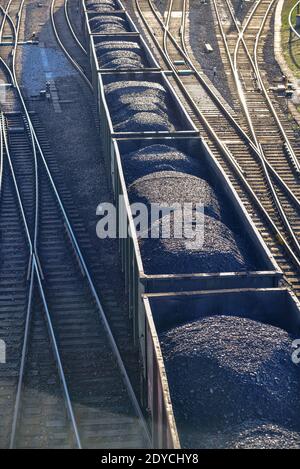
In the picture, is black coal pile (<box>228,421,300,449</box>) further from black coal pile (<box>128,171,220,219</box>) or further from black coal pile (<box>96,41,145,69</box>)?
black coal pile (<box>96,41,145,69</box>)

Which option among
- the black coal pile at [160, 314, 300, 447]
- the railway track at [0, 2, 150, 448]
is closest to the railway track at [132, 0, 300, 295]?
the railway track at [0, 2, 150, 448]

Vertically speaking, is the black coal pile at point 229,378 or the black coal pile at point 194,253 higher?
the black coal pile at point 194,253

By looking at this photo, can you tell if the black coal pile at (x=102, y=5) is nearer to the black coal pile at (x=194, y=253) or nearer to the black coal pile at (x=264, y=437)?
the black coal pile at (x=194, y=253)

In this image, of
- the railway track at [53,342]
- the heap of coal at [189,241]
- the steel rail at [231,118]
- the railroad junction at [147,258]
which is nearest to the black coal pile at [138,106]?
the railroad junction at [147,258]

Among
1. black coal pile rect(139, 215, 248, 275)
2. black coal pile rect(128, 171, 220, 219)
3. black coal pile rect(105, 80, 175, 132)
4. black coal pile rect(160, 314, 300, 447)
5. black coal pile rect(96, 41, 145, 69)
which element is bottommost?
black coal pile rect(160, 314, 300, 447)
